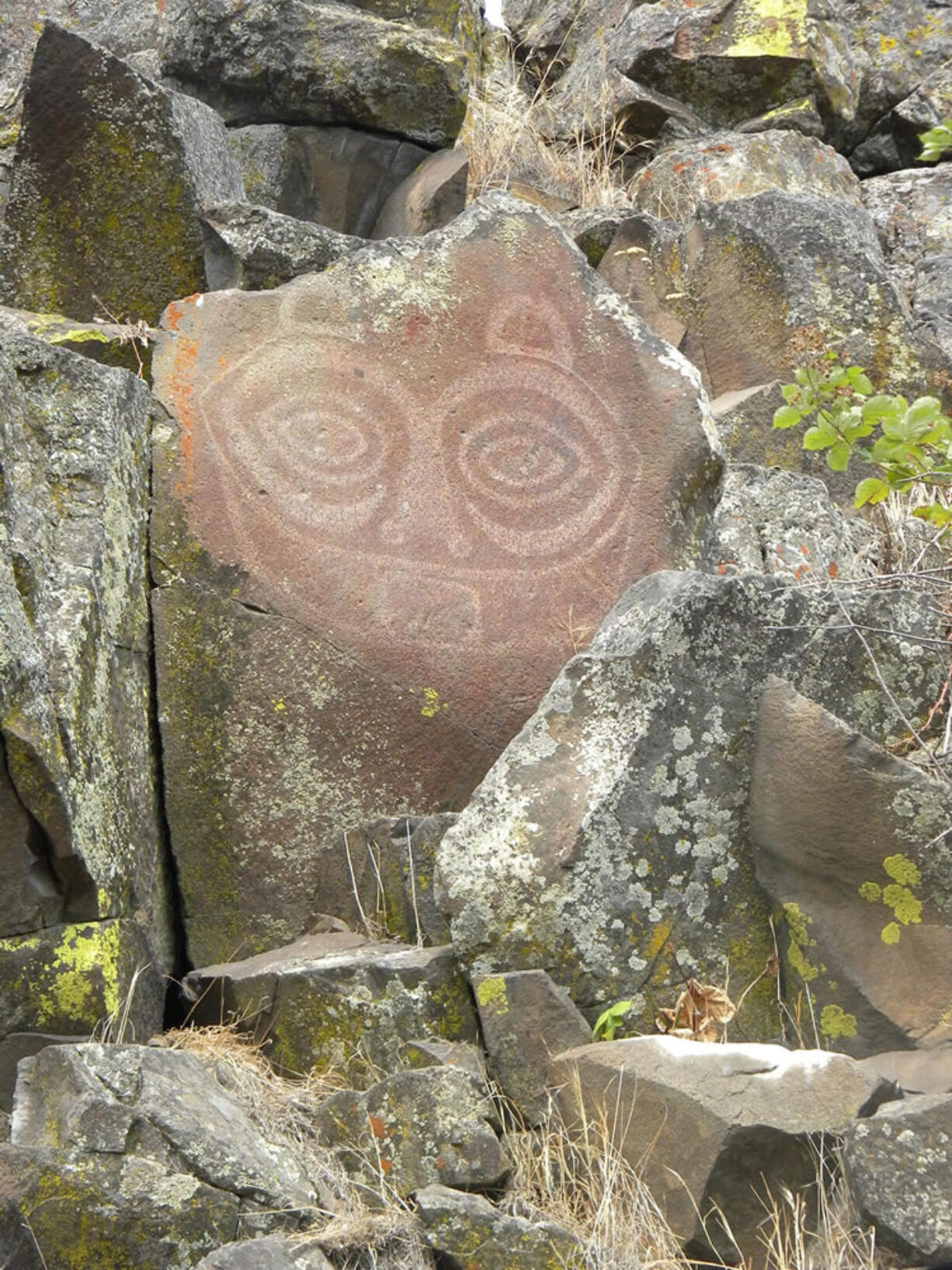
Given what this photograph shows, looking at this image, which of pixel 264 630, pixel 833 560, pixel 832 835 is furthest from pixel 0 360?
pixel 833 560

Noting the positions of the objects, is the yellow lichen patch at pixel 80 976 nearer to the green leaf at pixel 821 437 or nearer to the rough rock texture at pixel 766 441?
the green leaf at pixel 821 437

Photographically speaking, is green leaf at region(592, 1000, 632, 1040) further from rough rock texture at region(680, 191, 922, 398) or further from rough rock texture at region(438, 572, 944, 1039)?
rough rock texture at region(680, 191, 922, 398)

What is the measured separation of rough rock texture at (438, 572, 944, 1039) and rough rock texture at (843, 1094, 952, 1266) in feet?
2.46

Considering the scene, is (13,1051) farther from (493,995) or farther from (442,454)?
(442,454)

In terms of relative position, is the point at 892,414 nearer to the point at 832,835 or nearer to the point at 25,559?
the point at 832,835

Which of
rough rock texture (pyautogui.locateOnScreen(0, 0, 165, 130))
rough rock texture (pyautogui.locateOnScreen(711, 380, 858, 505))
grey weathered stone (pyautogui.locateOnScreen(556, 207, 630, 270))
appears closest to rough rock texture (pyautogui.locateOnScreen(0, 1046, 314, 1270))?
rough rock texture (pyautogui.locateOnScreen(711, 380, 858, 505))

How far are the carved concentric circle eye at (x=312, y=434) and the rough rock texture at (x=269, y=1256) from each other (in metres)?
2.36

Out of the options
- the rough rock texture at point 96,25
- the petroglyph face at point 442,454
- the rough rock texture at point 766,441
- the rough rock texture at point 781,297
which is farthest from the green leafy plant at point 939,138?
the rough rock texture at point 96,25

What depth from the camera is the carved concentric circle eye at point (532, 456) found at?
16.5 ft

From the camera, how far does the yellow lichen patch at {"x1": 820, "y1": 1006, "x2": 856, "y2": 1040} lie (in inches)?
146

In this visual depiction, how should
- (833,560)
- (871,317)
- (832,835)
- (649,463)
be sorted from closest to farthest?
(832,835) → (649,463) → (833,560) → (871,317)

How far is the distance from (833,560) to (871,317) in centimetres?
173

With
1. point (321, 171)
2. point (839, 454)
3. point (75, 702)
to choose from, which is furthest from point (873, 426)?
point (321, 171)

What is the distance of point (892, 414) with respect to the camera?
397cm
